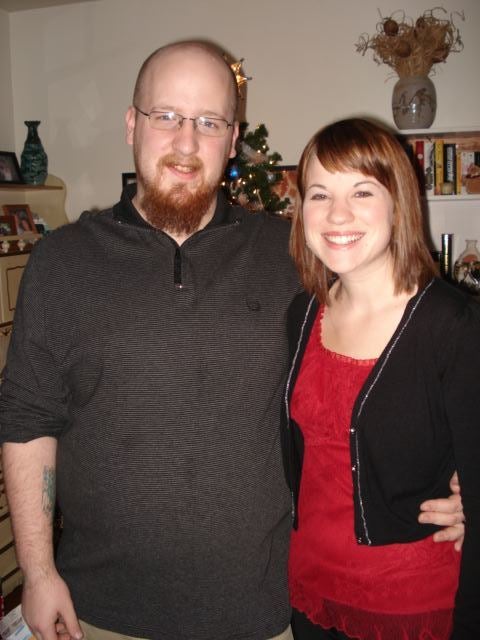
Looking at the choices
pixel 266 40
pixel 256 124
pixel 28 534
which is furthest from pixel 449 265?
pixel 28 534

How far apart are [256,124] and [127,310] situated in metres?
2.70

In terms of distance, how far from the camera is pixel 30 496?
4.69ft

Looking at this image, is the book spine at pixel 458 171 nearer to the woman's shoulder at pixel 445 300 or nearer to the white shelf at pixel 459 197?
the white shelf at pixel 459 197

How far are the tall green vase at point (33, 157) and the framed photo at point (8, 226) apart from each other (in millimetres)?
363

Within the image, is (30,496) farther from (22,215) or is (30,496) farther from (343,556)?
(22,215)

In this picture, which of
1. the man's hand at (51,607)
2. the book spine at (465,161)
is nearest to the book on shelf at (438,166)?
the book spine at (465,161)

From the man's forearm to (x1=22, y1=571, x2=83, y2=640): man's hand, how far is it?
0.03 metres

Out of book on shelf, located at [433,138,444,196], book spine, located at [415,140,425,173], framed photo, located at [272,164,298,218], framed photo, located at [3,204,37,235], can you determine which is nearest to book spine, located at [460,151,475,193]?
book on shelf, located at [433,138,444,196]

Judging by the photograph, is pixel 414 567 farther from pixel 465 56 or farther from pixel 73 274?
pixel 465 56

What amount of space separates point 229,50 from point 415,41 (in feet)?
3.71

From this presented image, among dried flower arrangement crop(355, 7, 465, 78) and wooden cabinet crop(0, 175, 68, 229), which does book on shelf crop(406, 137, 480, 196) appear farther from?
wooden cabinet crop(0, 175, 68, 229)

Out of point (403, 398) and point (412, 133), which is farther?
point (412, 133)

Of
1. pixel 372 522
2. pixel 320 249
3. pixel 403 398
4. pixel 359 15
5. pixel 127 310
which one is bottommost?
pixel 372 522

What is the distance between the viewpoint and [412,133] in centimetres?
336
